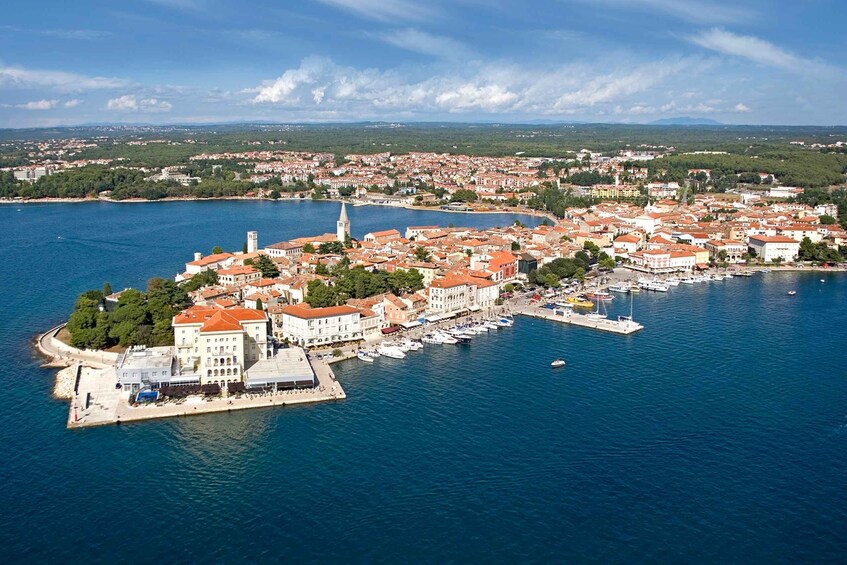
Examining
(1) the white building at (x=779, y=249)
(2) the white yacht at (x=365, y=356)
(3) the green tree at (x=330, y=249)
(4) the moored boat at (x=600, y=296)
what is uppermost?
(3) the green tree at (x=330, y=249)

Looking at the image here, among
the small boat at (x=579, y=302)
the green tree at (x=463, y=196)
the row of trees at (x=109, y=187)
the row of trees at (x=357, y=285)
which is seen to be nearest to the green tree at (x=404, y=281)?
the row of trees at (x=357, y=285)

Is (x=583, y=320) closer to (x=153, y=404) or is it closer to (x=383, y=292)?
(x=383, y=292)

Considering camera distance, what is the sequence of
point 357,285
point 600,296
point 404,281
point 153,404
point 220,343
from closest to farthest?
point 153,404, point 220,343, point 357,285, point 404,281, point 600,296

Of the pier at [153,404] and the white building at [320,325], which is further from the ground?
the white building at [320,325]

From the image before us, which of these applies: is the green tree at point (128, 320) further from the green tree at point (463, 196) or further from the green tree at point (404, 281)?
the green tree at point (463, 196)

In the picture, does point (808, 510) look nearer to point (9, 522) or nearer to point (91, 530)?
point (91, 530)

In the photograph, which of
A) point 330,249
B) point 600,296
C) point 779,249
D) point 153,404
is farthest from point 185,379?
point 779,249

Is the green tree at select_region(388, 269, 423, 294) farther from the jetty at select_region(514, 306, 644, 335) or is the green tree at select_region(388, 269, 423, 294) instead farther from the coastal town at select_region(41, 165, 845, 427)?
the jetty at select_region(514, 306, 644, 335)
